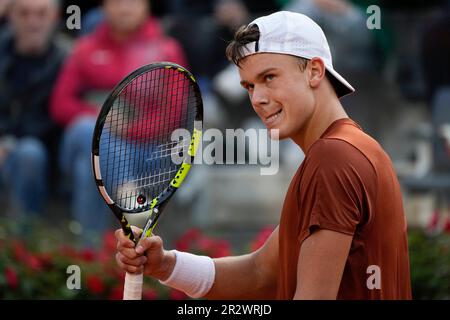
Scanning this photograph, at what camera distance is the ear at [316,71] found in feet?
11.5

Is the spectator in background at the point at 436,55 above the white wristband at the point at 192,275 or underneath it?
→ above

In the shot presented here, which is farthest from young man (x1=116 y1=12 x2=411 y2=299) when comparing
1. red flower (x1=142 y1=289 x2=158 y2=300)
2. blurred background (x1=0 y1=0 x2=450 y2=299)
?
blurred background (x1=0 y1=0 x2=450 y2=299)

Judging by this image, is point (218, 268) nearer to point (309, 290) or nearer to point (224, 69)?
point (309, 290)

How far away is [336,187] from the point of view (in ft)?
10.5

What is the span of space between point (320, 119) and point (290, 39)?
0.97 ft

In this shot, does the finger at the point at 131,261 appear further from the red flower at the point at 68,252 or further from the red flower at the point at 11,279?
the red flower at the point at 68,252

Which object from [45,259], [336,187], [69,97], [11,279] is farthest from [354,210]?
[69,97]

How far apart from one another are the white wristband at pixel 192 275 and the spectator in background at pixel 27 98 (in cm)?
427

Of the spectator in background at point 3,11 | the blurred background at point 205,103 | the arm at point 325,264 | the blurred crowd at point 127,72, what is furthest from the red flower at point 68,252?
the arm at point 325,264

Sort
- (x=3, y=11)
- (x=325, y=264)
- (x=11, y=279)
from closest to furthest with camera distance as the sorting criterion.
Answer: (x=325, y=264)
(x=11, y=279)
(x=3, y=11)

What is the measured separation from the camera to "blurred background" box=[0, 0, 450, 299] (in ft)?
25.5

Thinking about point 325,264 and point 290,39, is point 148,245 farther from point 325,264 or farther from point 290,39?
point 290,39
